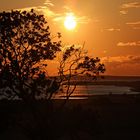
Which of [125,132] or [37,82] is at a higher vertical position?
[37,82]

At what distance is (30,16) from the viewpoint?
80.9 ft

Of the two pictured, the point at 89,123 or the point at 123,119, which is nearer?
the point at 89,123

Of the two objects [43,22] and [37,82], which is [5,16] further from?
[37,82]

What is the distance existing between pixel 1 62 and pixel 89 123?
6.74 metres

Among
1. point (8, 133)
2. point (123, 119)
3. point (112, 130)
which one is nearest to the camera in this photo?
point (8, 133)

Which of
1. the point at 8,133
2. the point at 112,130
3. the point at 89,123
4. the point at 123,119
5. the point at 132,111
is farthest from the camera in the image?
the point at 132,111

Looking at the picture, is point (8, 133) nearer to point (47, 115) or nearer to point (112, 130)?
point (112, 130)

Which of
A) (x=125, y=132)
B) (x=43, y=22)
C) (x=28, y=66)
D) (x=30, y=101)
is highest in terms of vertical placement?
(x=43, y=22)

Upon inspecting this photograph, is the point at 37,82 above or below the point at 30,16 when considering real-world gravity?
below

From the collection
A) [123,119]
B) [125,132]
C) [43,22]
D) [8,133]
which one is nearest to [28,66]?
[43,22]

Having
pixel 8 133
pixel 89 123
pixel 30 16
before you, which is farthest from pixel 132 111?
pixel 30 16

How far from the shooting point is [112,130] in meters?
39.1

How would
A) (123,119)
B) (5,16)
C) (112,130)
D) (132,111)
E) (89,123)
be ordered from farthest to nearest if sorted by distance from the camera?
(132,111), (123,119), (112,130), (89,123), (5,16)

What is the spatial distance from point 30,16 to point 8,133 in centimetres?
1503
